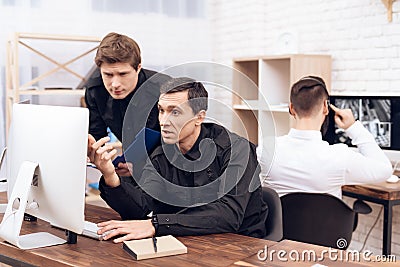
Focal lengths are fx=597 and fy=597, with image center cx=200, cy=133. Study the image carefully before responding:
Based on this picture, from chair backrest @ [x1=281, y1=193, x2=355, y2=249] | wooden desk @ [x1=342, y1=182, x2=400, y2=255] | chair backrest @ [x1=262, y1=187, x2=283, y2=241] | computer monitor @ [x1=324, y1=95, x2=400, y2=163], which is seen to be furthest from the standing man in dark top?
computer monitor @ [x1=324, y1=95, x2=400, y2=163]

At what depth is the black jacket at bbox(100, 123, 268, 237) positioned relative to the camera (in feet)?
6.06

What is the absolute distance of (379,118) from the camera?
3.35m

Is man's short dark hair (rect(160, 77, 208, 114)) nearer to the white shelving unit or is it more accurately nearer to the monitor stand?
the monitor stand

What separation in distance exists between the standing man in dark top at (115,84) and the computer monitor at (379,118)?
1.38m

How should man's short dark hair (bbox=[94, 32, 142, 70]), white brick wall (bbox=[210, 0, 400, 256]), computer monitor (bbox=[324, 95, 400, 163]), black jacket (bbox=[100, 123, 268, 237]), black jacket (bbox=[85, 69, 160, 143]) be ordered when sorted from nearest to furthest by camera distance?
black jacket (bbox=[100, 123, 268, 237]) → man's short dark hair (bbox=[94, 32, 142, 70]) → black jacket (bbox=[85, 69, 160, 143]) → computer monitor (bbox=[324, 95, 400, 163]) → white brick wall (bbox=[210, 0, 400, 256])

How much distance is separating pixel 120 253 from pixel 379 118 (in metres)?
2.14

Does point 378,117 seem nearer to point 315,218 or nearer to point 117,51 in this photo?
point 315,218

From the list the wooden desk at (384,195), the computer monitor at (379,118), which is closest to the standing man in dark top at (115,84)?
the wooden desk at (384,195)

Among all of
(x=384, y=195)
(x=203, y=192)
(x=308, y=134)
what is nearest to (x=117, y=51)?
(x=203, y=192)

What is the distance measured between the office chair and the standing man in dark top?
24.9 inches

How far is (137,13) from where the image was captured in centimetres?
435

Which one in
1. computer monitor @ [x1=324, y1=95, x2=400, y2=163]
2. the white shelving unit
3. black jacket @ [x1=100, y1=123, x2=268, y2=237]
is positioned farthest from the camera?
the white shelving unit

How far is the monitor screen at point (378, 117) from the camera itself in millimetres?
3273

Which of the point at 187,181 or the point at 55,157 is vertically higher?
the point at 55,157
